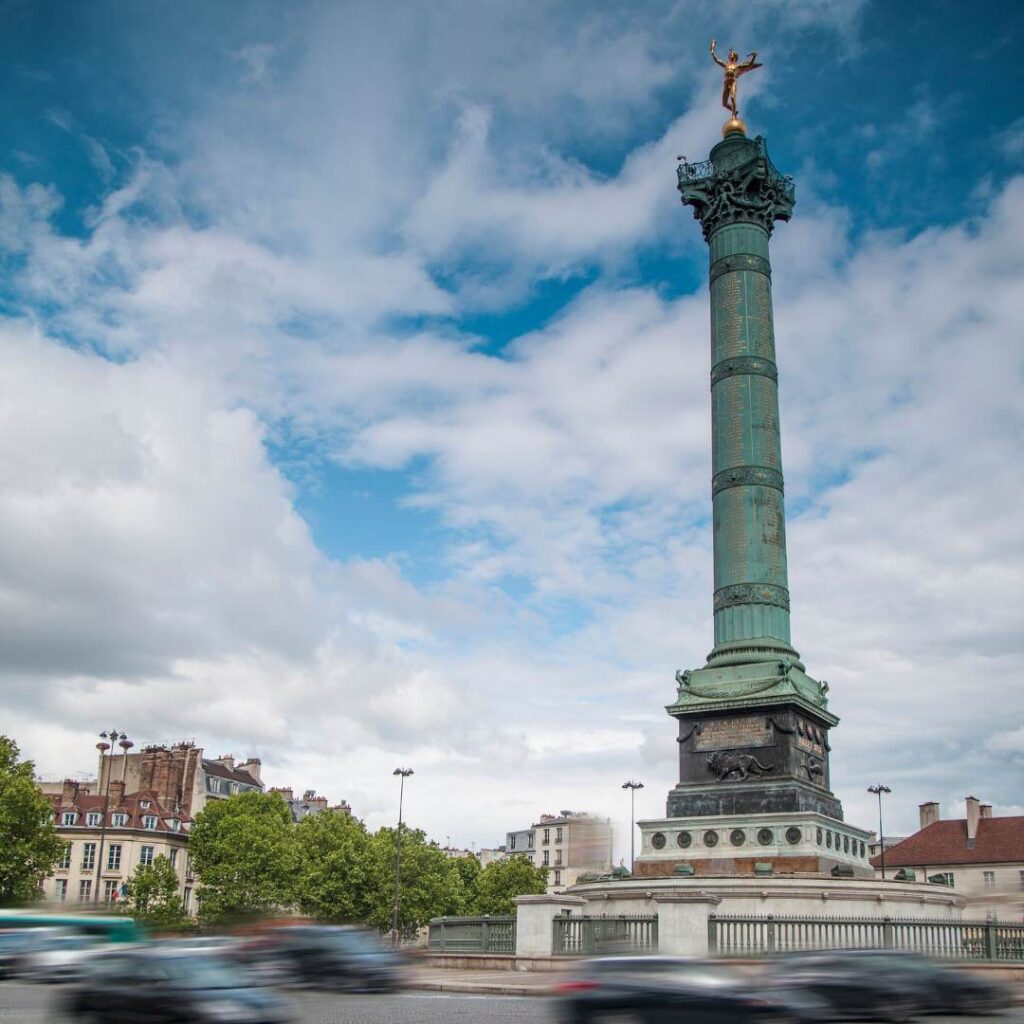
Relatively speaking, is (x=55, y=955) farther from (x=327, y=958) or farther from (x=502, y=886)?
(x=502, y=886)

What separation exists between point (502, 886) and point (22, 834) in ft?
141

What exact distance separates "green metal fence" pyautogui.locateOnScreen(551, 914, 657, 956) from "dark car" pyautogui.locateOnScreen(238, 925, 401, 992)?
A: 31.2ft

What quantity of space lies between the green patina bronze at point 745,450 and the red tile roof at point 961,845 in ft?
137

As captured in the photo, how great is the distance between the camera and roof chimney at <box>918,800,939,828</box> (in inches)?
3157

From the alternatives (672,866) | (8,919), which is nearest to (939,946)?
(672,866)

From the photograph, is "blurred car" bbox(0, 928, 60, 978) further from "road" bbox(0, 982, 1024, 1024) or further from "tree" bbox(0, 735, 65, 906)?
"tree" bbox(0, 735, 65, 906)

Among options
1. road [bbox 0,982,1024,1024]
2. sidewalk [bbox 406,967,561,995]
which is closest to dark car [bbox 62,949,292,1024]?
road [bbox 0,982,1024,1024]

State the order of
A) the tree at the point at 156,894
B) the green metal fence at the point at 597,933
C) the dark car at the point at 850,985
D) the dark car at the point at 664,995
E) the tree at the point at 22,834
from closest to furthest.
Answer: the dark car at the point at 664,995
the dark car at the point at 850,985
the green metal fence at the point at 597,933
the tree at the point at 22,834
the tree at the point at 156,894

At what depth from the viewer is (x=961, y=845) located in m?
74.1

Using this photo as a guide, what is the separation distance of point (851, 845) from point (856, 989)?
86.5 feet

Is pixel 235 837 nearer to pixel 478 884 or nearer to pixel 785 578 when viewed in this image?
pixel 478 884

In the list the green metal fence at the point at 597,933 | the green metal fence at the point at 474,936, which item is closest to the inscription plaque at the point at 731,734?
the green metal fence at the point at 474,936

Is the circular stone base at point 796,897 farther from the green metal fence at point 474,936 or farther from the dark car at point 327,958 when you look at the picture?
the dark car at point 327,958

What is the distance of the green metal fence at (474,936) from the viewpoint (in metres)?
27.2
